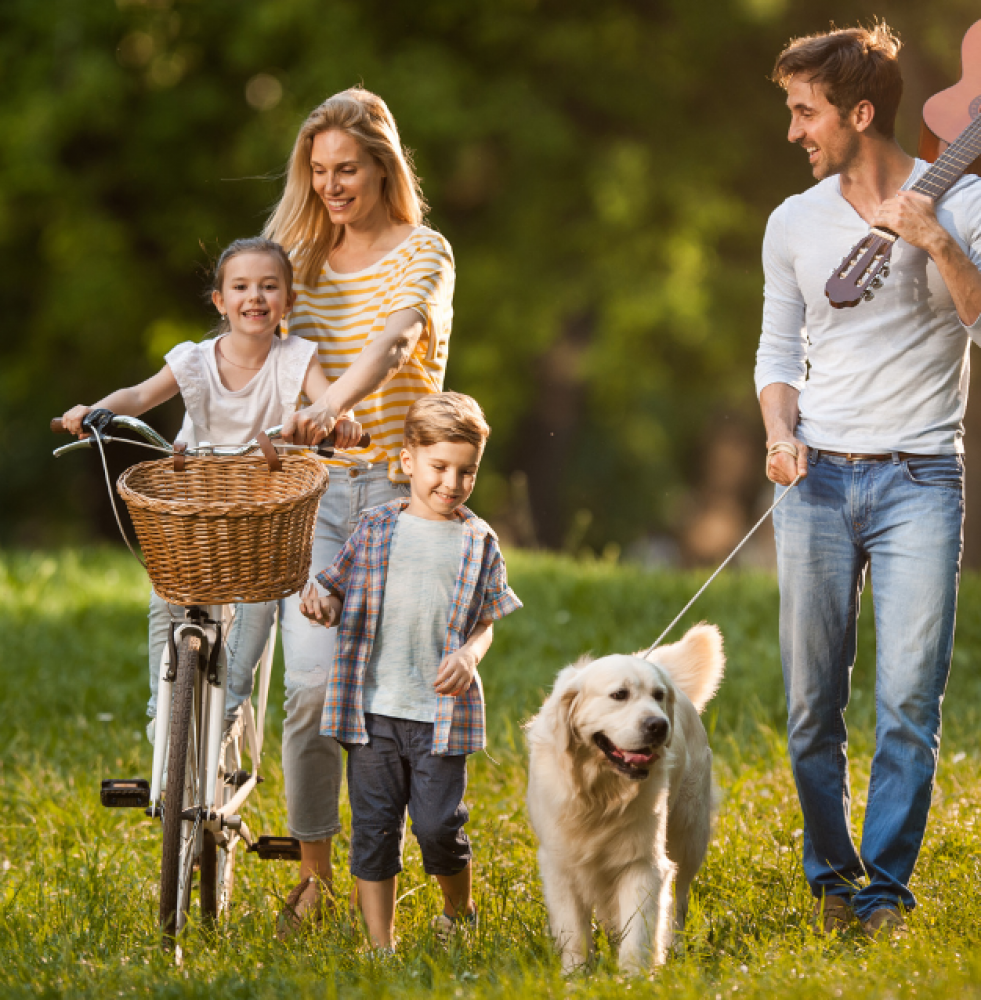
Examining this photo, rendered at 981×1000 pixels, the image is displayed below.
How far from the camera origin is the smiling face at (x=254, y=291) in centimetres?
410

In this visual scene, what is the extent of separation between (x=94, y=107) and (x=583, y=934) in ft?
36.3

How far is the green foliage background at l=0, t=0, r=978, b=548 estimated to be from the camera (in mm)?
12961

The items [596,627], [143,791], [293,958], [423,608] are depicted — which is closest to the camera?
[293,958]

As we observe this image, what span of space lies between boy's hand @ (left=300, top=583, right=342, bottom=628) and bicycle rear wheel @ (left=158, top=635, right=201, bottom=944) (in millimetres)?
326

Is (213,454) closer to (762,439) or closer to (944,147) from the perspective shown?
(944,147)

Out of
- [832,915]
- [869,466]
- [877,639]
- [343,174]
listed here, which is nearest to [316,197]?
[343,174]

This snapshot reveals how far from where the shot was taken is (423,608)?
383 cm

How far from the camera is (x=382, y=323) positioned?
422 centimetres

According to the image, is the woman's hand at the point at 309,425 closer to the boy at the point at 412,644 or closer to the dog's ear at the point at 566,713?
the boy at the point at 412,644

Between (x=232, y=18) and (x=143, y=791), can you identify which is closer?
(x=143, y=791)

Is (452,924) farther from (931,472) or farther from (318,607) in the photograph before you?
(931,472)

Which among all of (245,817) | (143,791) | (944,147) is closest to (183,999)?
(143,791)

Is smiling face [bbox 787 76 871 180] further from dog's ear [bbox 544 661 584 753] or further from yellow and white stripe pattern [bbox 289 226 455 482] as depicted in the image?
dog's ear [bbox 544 661 584 753]

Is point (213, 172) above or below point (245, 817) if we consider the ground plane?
above
